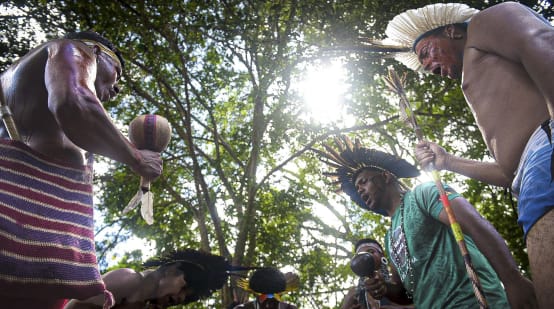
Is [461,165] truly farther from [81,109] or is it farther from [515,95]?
[81,109]

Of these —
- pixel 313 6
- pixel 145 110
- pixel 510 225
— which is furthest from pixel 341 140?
pixel 510 225

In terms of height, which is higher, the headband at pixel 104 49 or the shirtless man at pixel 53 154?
the headband at pixel 104 49

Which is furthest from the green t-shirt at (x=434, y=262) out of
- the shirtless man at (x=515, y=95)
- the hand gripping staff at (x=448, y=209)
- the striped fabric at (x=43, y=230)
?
the striped fabric at (x=43, y=230)

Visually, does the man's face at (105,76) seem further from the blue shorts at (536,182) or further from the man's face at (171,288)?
the man's face at (171,288)

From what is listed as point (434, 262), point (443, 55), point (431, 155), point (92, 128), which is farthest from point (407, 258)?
point (92, 128)

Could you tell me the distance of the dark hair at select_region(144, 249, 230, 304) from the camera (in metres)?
4.25

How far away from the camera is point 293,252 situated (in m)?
9.53

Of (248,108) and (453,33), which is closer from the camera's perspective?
(453,33)

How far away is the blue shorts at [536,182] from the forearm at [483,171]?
344 mm

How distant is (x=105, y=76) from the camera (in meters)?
2.11

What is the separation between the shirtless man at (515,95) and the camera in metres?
1.36

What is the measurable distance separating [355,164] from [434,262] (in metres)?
1.56

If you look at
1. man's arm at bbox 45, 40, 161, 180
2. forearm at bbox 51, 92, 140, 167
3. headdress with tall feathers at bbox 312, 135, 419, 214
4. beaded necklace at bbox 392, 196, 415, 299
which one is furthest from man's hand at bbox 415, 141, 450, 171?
forearm at bbox 51, 92, 140, 167

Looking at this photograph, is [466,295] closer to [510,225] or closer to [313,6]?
[313,6]
